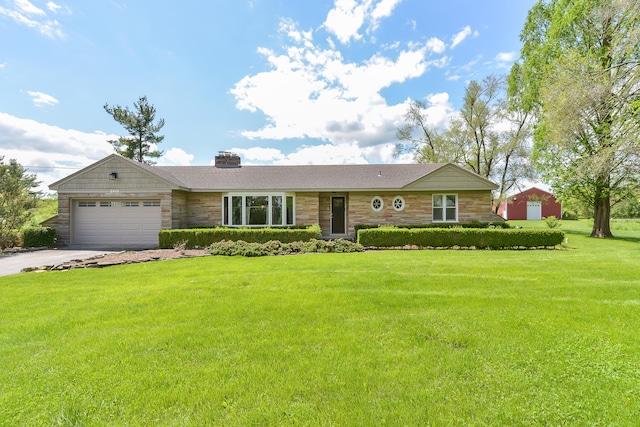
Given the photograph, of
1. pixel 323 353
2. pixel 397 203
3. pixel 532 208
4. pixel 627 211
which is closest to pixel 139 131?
pixel 397 203

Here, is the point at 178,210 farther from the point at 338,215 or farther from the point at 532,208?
the point at 532,208

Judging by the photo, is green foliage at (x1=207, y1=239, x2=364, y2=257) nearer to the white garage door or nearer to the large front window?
the large front window

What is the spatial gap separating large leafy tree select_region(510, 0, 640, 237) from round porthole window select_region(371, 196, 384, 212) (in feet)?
27.7

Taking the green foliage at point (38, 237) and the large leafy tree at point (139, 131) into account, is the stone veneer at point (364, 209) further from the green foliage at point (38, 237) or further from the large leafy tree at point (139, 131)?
the large leafy tree at point (139, 131)

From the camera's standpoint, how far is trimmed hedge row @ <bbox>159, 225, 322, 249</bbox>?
40.0 feet

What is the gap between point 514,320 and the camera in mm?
3908

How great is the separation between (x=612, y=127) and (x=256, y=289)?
58.1 ft

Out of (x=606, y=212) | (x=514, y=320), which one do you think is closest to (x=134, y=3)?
(x=514, y=320)

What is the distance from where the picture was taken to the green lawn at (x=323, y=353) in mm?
2213

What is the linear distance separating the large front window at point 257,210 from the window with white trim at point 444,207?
7.79m

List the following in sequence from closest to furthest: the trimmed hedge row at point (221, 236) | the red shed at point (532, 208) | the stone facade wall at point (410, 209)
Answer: the trimmed hedge row at point (221, 236) → the stone facade wall at point (410, 209) → the red shed at point (532, 208)

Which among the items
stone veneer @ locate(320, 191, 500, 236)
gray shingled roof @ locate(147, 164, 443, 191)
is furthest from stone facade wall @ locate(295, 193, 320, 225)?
stone veneer @ locate(320, 191, 500, 236)

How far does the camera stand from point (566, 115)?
12203 millimetres

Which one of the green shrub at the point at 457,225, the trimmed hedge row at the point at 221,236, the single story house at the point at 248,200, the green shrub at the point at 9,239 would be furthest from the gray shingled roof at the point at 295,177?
the green shrub at the point at 9,239
